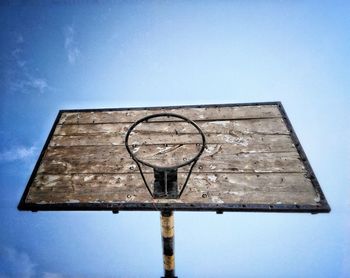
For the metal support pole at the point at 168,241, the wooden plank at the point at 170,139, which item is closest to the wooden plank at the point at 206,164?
the wooden plank at the point at 170,139

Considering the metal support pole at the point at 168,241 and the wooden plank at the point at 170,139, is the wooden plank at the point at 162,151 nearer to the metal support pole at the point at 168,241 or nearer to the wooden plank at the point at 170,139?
the wooden plank at the point at 170,139

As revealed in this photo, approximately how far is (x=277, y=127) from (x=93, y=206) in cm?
189

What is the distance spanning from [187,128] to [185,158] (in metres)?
0.40

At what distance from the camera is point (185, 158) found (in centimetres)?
262

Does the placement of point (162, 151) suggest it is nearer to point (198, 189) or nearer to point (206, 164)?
point (206, 164)

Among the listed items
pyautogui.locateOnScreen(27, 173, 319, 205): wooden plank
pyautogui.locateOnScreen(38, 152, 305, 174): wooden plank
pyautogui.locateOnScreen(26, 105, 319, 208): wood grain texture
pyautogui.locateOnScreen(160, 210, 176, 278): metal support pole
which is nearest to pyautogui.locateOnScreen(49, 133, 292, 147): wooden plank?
pyautogui.locateOnScreen(26, 105, 319, 208): wood grain texture

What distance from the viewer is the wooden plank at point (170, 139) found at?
2.74 meters

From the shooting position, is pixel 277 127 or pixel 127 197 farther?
pixel 277 127

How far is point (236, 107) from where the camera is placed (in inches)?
123

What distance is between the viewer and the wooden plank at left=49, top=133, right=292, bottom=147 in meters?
2.74

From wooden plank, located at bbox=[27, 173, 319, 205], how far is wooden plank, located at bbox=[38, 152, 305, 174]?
70 mm

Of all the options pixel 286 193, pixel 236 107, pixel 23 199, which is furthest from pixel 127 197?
pixel 236 107

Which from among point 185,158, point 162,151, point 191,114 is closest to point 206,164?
point 185,158

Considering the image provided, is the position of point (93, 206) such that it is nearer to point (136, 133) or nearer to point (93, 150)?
point (93, 150)
